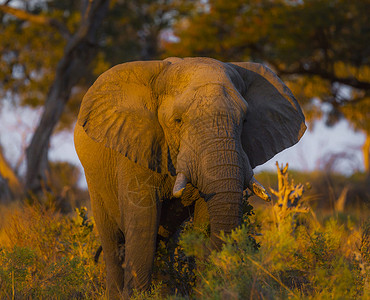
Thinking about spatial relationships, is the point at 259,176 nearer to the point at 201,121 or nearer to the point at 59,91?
the point at 59,91

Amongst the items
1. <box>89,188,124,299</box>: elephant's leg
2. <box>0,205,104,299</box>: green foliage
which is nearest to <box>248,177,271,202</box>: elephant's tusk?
<box>0,205,104,299</box>: green foliage

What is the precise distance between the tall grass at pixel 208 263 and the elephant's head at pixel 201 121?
0.41 meters

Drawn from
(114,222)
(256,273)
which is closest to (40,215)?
(114,222)

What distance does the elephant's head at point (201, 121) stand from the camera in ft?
14.0

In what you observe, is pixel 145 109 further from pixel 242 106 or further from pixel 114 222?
pixel 114 222

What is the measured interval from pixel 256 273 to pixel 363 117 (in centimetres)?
1478

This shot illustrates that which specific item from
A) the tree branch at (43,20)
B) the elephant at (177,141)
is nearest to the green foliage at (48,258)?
the elephant at (177,141)

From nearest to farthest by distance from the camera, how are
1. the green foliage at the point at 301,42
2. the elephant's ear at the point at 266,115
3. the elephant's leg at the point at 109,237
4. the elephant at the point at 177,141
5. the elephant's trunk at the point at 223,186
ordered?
1. the elephant's trunk at the point at 223,186
2. the elephant at the point at 177,141
3. the elephant's ear at the point at 266,115
4. the elephant's leg at the point at 109,237
5. the green foliage at the point at 301,42

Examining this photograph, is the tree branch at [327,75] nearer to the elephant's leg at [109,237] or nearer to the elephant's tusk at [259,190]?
the elephant's leg at [109,237]

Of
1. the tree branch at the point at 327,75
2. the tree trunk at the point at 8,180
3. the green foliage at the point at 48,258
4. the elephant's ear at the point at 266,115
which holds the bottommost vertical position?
the tree trunk at the point at 8,180

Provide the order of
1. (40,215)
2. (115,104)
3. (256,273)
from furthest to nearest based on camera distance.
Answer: (40,215) → (115,104) → (256,273)

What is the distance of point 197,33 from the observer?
55.7 ft

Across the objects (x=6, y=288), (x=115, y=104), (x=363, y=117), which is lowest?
(x=363, y=117)

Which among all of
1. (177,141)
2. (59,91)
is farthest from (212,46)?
(177,141)
